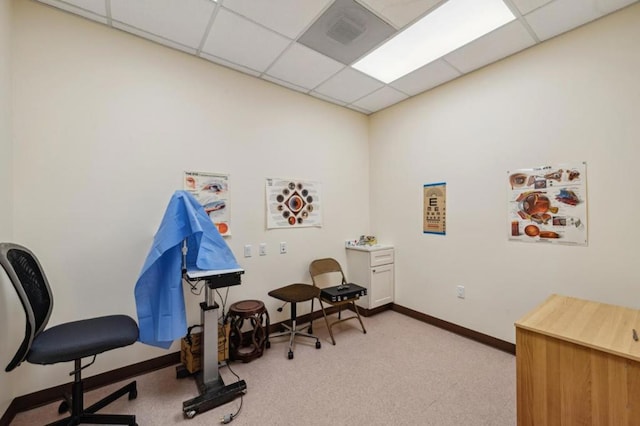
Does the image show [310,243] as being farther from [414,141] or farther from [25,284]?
[25,284]

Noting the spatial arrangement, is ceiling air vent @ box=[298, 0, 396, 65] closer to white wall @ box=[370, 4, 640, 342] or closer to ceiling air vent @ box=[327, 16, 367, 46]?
ceiling air vent @ box=[327, 16, 367, 46]

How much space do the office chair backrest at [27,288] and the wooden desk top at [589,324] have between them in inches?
104

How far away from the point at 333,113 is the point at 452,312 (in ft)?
9.38

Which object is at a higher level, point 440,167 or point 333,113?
point 333,113

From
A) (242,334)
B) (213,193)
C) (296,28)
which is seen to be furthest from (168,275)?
(296,28)

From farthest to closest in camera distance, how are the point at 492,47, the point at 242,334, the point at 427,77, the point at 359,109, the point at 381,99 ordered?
the point at 359,109, the point at 381,99, the point at 427,77, the point at 242,334, the point at 492,47

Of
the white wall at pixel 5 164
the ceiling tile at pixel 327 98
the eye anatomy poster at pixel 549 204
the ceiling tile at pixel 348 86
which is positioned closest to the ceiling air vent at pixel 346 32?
the ceiling tile at pixel 348 86

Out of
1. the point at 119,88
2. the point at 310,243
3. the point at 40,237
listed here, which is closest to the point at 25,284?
the point at 40,237

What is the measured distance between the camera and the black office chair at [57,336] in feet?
4.70

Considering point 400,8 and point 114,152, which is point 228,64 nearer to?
point 114,152

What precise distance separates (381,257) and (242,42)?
281 centimetres

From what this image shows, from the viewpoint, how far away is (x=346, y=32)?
7.43 ft

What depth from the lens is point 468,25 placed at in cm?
223

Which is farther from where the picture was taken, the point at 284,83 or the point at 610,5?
the point at 284,83
